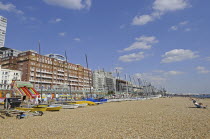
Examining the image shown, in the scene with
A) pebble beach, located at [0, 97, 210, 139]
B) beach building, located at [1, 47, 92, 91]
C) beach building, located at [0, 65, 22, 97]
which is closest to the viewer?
pebble beach, located at [0, 97, 210, 139]

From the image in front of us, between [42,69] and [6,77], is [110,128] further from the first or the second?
[42,69]

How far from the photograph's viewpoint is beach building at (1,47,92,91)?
8600cm

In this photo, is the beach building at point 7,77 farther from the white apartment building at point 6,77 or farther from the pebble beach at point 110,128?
the pebble beach at point 110,128

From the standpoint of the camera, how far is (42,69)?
93.1 m

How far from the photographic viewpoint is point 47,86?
94.8m

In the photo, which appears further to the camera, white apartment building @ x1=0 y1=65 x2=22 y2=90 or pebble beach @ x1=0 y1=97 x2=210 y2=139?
white apartment building @ x1=0 y1=65 x2=22 y2=90

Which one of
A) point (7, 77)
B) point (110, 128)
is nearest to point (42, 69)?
point (7, 77)

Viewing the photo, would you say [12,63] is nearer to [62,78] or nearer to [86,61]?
[62,78]

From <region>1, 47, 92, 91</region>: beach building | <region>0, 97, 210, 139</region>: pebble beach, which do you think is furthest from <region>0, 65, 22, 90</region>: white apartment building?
<region>0, 97, 210, 139</region>: pebble beach

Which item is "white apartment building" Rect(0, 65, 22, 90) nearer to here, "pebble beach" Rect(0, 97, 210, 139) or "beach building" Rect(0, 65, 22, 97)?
"beach building" Rect(0, 65, 22, 97)

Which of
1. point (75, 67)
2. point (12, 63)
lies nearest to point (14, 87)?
point (12, 63)

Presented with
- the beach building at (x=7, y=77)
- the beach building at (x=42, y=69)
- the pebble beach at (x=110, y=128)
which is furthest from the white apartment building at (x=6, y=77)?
the pebble beach at (x=110, y=128)

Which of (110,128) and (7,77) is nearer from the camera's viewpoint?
(110,128)

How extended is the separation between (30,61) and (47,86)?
19.1 metres
